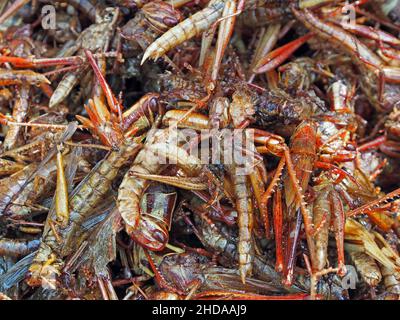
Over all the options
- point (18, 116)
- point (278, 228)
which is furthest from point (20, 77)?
point (278, 228)

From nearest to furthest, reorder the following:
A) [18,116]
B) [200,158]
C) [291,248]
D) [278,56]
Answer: [291,248] → [200,158] → [18,116] → [278,56]

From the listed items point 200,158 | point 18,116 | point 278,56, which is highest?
point 278,56

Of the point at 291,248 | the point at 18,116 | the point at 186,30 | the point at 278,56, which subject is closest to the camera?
the point at 291,248

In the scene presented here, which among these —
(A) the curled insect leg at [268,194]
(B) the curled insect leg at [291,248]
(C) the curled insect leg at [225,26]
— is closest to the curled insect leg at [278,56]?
(C) the curled insect leg at [225,26]

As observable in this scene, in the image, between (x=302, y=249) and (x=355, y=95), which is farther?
(x=355, y=95)

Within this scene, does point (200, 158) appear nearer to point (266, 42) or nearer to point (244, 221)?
point (244, 221)

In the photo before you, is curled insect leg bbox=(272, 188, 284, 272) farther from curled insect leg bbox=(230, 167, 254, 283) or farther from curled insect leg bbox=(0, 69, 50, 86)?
curled insect leg bbox=(0, 69, 50, 86)

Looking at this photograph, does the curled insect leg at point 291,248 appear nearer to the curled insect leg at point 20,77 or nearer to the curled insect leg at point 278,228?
the curled insect leg at point 278,228
